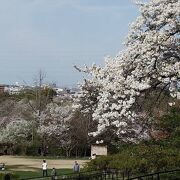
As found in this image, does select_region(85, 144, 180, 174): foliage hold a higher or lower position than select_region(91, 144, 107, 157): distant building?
lower

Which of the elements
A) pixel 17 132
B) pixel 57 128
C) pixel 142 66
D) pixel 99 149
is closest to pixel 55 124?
pixel 57 128

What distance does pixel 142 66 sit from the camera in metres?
15.0

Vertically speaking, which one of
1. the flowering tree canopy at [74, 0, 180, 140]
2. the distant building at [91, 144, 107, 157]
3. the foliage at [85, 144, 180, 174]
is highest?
the flowering tree canopy at [74, 0, 180, 140]

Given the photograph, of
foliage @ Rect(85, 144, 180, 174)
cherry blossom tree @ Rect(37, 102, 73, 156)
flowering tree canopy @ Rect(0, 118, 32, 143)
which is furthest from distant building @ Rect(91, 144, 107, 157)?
foliage @ Rect(85, 144, 180, 174)

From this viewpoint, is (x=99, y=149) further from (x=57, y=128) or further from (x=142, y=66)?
(x=142, y=66)

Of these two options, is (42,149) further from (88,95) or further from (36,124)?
(88,95)

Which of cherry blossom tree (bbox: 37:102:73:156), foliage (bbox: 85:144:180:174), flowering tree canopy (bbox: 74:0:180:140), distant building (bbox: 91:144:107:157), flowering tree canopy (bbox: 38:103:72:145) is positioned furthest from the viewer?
flowering tree canopy (bbox: 38:103:72:145)

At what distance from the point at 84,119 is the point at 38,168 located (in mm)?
15691

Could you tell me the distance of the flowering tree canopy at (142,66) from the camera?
14602 mm

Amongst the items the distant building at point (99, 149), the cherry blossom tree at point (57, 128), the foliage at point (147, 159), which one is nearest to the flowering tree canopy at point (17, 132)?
the cherry blossom tree at point (57, 128)

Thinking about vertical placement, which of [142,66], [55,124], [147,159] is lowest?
[147,159]

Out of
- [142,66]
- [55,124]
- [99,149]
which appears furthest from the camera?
[55,124]

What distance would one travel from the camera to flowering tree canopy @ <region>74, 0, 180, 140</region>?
1460 centimetres

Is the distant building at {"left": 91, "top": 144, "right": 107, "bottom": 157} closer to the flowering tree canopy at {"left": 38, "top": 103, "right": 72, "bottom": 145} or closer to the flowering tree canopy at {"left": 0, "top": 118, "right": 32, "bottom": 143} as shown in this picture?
the flowering tree canopy at {"left": 38, "top": 103, "right": 72, "bottom": 145}
